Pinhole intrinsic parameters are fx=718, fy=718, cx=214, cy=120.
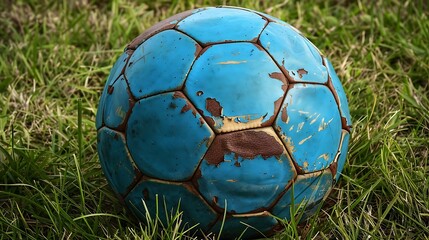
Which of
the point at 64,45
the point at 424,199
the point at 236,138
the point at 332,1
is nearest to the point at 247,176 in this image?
the point at 236,138

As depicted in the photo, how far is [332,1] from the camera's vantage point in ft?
13.8

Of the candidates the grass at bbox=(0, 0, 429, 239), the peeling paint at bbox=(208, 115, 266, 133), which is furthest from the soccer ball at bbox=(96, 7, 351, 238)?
the grass at bbox=(0, 0, 429, 239)

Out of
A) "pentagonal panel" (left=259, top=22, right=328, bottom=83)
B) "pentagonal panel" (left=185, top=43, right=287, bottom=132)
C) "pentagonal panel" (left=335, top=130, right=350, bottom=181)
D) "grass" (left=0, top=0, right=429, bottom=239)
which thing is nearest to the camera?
"pentagonal panel" (left=185, top=43, right=287, bottom=132)

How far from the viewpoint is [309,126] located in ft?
7.45

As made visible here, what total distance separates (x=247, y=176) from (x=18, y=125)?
141cm

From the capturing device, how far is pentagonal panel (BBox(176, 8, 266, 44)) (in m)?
2.31

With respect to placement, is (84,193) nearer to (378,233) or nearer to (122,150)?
(122,150)

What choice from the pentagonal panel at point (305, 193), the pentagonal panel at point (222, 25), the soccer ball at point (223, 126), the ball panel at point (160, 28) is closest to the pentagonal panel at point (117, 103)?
the soccer ball at point (223, 126)

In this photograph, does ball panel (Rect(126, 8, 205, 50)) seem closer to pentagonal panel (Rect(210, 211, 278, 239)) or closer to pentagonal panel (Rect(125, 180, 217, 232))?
pentagonal panel (Rect(125, 180, 217, 232))

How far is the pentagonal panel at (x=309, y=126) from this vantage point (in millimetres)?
2238

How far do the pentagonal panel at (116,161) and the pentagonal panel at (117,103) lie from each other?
0.03 m

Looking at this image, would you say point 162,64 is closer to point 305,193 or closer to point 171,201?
point 171,201

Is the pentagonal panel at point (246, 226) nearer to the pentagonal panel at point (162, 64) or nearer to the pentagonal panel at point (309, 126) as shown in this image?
the pentagonal panel at point (309, 126)

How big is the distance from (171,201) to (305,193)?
0.44 m
